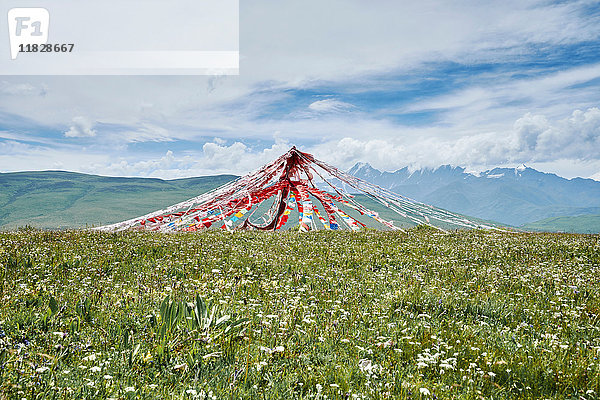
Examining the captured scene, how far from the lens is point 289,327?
5.34 meters

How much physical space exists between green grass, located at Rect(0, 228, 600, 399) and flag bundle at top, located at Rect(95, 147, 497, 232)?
9721mm

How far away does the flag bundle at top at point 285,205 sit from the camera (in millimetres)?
19859

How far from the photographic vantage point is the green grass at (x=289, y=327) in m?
3.93

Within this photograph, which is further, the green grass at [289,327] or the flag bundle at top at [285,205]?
the flag bundle at top at [285,205]

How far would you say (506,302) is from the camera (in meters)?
7.08

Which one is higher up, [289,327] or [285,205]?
[285,205]

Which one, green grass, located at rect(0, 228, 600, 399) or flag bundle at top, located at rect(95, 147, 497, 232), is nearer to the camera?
green grass, located at rect(0, 228, 600, 399)

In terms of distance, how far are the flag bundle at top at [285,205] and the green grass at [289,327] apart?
31.9 ft

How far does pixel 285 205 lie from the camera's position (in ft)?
72.0

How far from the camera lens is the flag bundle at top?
65.2 feet

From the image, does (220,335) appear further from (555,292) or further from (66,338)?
(555,292)

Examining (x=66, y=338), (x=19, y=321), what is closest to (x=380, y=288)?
(x=66, y=338)

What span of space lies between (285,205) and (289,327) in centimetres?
1669

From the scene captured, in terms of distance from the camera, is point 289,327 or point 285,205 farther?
point 285,205
